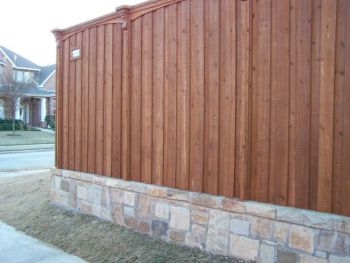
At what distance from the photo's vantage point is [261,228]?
470 centimetres

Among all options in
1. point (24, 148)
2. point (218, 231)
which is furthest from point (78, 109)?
point (24, 148)

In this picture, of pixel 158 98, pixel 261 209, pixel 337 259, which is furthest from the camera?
pixel 158 98

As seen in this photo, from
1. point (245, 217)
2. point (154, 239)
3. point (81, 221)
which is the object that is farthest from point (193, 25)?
point (81, 221)

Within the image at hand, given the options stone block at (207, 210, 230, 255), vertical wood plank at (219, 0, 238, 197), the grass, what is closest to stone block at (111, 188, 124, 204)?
stone block at (207, 210, 230, 255)

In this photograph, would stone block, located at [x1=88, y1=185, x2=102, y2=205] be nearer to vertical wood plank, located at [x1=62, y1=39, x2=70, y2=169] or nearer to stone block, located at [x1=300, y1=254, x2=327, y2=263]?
vertical wood plank, located at [x1=62, y1=39, x2=70, y2=169]

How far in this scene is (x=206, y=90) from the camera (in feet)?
17.6

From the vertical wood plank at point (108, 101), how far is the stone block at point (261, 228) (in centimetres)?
292

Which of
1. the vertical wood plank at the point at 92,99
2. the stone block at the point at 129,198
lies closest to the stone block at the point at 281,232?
the stone block at the point at 129,198

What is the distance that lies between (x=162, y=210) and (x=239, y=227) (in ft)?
4.39

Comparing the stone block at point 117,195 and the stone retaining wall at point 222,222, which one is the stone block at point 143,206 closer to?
the stone retaining wall at point 222,222

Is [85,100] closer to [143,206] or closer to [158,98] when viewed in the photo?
[158,98]

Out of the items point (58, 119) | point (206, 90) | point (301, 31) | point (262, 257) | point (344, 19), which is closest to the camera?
point (344, 19)

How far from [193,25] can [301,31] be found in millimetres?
1608

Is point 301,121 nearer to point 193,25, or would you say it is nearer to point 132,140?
point 193,25
